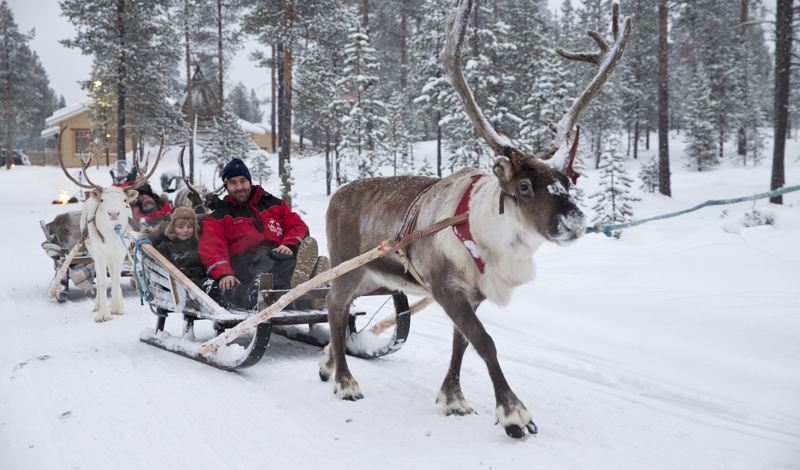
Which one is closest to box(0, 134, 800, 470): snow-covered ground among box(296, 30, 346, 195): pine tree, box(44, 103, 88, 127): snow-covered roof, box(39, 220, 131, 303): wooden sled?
box(39, 220, 131, 303): wooden sled

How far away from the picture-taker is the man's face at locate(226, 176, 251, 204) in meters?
5.52

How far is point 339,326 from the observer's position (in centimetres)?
420

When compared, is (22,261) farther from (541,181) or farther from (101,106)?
(101,106)

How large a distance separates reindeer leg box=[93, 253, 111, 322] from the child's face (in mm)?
1568

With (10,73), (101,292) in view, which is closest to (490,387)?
(101,292)

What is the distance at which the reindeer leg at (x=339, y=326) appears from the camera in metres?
4.02

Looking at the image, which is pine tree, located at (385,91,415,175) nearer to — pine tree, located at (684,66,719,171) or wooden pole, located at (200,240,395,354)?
pine tree, located at (684,66,719,171)

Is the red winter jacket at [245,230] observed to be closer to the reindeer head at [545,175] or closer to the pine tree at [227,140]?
the reindeer head at [545,175]

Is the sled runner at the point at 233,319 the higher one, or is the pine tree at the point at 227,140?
the pine tree at the point at 227,140

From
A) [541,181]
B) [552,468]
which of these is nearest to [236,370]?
[552,468]

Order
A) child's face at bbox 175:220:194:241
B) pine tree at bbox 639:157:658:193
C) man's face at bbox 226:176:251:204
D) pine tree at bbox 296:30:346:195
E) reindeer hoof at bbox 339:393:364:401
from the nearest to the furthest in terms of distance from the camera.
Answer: reindeer hoof at bbox 339:393:364:401
man's face at bbox 226:176:251:204
child's face at bbox 175:220:194:241
pine tree at bbox 296:30:346:195
pine tree at bbox 639:157:658:193

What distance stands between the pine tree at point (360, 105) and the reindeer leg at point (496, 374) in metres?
20.5

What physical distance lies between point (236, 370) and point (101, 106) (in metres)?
42.6

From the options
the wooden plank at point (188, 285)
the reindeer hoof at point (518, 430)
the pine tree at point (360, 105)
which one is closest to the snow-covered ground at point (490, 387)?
the reindeer hoof at point (518, 430)
